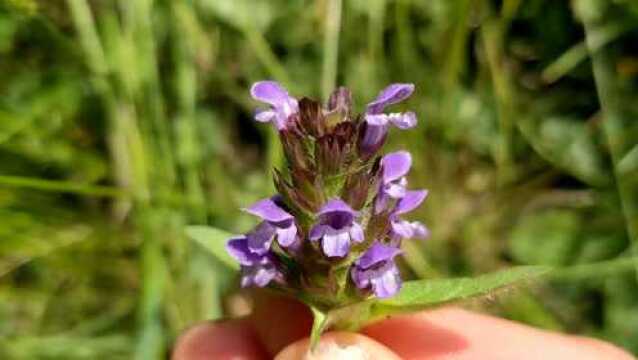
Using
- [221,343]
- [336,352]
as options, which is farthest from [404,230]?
[221,343]

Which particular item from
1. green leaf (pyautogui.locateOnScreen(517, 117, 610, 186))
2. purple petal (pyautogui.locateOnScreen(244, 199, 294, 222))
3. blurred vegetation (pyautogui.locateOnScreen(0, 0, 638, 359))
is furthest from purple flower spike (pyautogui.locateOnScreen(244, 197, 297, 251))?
green leaf (pyautogui.locateOnScreen(517, 117, 610, 186))

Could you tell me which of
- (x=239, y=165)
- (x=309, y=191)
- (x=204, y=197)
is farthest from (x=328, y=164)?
(x=239, y=165)

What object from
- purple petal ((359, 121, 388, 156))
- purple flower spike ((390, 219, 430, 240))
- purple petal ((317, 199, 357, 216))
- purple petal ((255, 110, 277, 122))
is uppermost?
purple petal ((255, 110, 277, 122))

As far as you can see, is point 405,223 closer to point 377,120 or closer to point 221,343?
point 377,120

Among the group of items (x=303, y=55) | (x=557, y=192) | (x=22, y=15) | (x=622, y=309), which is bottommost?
(x=622, y=309)

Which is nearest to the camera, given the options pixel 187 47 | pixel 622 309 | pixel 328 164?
pixel 328 164

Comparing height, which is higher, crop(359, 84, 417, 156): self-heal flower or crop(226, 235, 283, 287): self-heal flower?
crop(359, 84, 417, 156): self-heal flower

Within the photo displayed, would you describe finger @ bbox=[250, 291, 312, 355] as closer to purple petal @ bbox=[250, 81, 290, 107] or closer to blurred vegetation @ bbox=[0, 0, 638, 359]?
purple petal @ bbox=[250, 81, 290, 107]

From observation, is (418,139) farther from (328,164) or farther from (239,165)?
(328,164)
